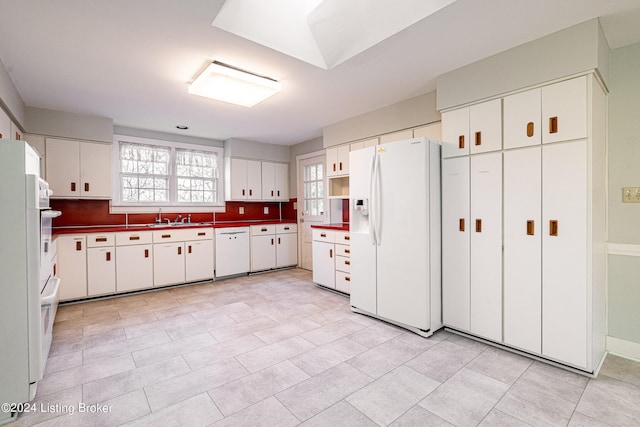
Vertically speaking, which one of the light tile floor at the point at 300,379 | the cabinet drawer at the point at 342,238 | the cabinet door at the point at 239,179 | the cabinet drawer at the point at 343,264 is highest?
the cabinet door at the point at 239,179

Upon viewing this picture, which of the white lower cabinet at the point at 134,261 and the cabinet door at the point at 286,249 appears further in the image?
the cabinet door at the point at 286,249

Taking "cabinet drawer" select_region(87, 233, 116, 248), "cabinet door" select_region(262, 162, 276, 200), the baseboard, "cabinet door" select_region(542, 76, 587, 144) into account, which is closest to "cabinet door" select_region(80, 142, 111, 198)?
"cabinet drawer" select_region(87, 233, 116, 248)

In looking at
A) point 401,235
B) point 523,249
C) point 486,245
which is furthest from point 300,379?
point 523,249

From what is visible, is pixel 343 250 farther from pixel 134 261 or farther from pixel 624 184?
pixel 134 261

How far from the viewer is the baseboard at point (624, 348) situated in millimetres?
2420

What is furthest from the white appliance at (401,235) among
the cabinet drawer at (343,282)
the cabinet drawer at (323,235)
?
the cabinet drawer at (323,235)

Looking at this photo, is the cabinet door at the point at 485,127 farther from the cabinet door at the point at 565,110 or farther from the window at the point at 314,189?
the window at the point at 314,189

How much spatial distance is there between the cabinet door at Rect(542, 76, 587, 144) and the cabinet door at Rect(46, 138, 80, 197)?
5449 millimetres

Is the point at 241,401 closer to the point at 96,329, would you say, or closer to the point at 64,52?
the point at 96,329

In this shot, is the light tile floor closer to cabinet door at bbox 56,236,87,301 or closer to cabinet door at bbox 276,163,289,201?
cabinet door at bbox 56,236,87,301

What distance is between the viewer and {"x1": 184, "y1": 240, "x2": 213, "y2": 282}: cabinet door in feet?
15.8

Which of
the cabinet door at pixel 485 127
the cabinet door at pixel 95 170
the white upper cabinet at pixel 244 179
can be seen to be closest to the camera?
the cabinet door at pixel 485 127

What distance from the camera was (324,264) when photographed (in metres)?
4.51

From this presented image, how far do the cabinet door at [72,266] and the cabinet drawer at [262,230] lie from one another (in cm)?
246
